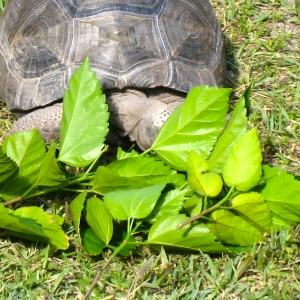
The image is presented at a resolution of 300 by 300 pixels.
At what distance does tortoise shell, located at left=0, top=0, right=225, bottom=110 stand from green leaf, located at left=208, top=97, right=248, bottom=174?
50 centimetres

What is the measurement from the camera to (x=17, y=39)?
307cm

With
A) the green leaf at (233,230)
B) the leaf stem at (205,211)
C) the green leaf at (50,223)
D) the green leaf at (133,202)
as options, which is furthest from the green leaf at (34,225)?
the green leaf at (233,230)

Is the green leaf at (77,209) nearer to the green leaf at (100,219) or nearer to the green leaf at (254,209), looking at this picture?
the green leaf at (100,219)

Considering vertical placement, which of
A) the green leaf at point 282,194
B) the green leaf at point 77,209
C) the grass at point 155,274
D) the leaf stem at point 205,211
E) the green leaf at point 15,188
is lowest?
the grass at point 155,274

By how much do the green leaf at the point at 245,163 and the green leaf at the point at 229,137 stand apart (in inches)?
3.9

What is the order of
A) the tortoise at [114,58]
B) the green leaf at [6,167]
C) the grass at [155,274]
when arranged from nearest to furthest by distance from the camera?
the green leaf at [6,167]
the grass at [155,274]
the tortoise at [114,58]

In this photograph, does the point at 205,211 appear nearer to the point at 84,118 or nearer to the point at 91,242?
the point at 91,242

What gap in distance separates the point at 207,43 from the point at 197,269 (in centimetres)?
113

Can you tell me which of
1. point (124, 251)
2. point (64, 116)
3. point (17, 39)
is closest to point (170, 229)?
point (124, 251)

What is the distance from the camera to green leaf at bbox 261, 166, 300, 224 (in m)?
2.49

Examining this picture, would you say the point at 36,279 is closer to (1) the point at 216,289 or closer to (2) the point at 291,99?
(1) the point at 216,289

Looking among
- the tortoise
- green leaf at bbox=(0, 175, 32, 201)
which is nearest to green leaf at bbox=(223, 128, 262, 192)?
the tortoise

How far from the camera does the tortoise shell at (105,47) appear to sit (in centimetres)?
287

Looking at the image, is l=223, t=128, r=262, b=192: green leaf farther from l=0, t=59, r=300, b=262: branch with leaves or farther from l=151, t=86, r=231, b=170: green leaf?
l=151, t=86, r=231, b=170: green leaf
